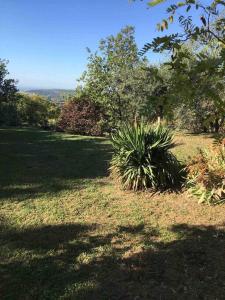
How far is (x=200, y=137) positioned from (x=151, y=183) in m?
8.57

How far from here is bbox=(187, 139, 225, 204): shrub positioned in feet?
21.7

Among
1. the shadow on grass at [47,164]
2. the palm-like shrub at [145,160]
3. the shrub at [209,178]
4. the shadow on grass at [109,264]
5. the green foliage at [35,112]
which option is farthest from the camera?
the green foliage at [35,112]

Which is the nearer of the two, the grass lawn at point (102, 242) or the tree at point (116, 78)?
the grass lawn at point (102, 242)

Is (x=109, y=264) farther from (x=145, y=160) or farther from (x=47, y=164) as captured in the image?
(x=47, y=164)

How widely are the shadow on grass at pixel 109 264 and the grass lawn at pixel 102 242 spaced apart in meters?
0.01

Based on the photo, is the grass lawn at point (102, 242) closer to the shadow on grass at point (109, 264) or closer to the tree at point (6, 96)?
the shadow on grass at point (109, 264)

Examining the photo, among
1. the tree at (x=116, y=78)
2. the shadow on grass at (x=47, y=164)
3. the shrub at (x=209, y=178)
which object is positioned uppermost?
the tree at (x=116, y=78)

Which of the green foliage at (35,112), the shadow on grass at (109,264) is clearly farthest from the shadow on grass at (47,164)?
the green foliage at (35,112)

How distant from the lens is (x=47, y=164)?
10.5 meters

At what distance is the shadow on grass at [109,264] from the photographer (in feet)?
13.0

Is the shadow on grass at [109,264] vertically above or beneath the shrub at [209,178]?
beneath

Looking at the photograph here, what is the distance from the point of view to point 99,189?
7934 mm

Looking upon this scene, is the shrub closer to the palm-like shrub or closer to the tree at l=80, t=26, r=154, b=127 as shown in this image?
the palm-like shrub

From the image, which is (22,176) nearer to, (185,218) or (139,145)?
(139,145)
